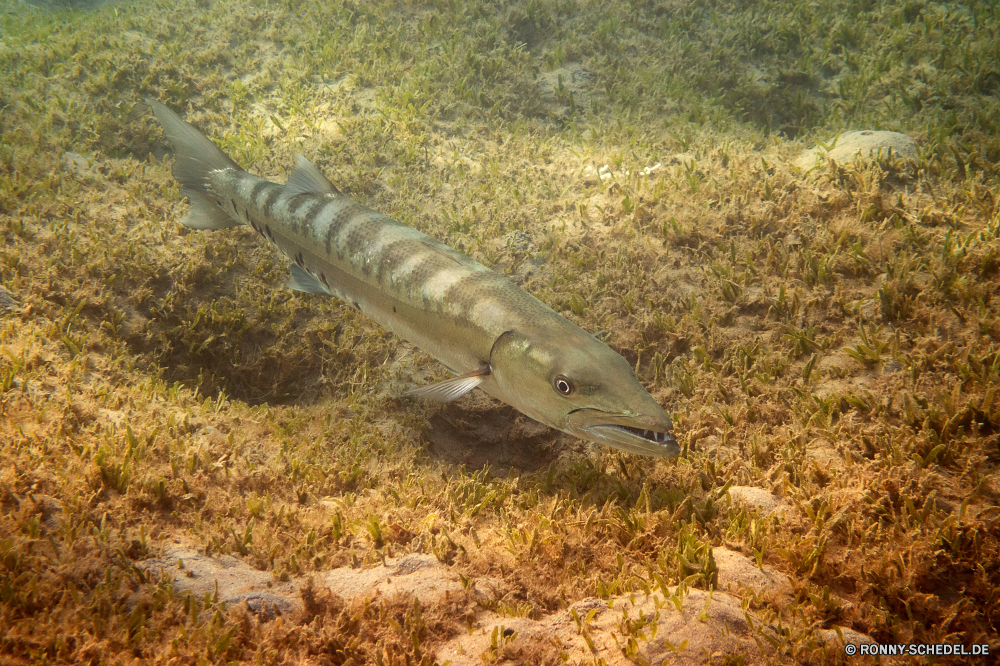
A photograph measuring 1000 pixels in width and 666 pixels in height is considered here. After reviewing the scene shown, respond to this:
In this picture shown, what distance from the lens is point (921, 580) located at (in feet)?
8.61

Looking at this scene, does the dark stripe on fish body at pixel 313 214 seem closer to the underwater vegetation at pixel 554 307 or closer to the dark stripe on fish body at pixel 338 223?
the dark stripe on fish body at pixel 338 223

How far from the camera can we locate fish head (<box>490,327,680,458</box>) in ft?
9.76

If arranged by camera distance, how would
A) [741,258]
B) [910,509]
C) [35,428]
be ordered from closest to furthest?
[910,509] < [35,428] < [741,258]

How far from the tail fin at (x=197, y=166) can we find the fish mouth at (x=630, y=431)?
14.1 feet

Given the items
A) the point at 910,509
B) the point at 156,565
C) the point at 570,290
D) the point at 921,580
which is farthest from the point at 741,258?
the point at 156,565

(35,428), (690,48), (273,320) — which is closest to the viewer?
(35,428)

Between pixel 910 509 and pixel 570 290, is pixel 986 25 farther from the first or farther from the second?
pixel 910 509

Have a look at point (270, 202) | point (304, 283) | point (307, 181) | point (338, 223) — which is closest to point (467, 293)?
point (338, 223)

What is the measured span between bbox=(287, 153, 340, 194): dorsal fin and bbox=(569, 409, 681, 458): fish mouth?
3247mm

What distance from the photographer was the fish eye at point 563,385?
3.16 m

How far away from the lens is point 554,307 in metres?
5.11

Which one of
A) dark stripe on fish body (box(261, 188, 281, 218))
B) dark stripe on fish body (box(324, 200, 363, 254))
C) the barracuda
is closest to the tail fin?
the barracuda

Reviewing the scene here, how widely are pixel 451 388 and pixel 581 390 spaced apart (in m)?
0.89

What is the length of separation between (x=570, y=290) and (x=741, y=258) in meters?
1.74
